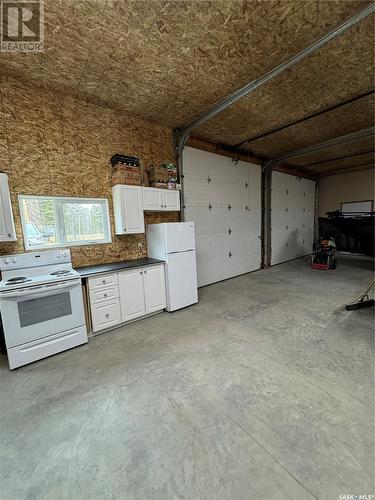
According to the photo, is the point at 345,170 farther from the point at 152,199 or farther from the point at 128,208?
the point at 128,208

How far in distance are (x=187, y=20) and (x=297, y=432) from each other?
11.6 feet

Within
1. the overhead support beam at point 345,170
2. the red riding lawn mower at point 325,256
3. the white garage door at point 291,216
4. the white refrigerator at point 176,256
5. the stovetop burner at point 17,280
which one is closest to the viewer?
the stovetop burner at point 17,280

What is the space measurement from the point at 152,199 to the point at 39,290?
209cm

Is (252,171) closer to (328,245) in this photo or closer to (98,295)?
(328,245)

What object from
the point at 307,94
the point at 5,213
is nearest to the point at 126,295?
the point at 5,213

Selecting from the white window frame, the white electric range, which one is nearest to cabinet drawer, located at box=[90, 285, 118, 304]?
the white electric range

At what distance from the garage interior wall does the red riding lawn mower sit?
299cm

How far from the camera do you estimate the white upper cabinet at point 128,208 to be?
10.5 ft

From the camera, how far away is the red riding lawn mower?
19.9 feet

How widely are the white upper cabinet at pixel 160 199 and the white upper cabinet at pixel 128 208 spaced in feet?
0.36

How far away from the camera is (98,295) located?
2775mm

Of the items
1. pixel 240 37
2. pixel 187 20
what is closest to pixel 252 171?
pixel 240 37

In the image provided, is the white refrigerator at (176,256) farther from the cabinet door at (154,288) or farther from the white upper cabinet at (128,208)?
the white upper cabinet at (128,208)

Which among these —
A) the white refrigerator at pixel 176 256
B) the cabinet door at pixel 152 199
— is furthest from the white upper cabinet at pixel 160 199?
the white refrigerator at pixel 176 256
